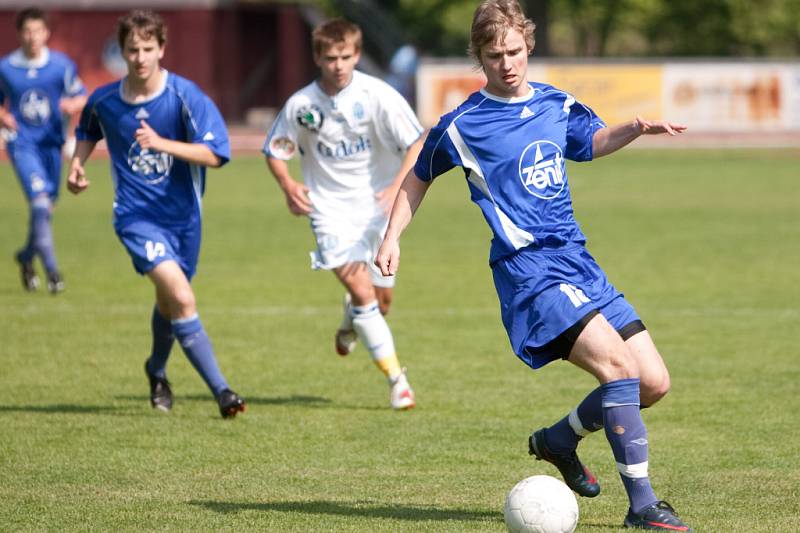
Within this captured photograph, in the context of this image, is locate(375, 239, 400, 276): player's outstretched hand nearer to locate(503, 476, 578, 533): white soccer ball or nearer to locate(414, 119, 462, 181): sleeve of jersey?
locate(414, 119, 462, 181): sleeve of jersey

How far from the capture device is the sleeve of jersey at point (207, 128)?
23.1 ft

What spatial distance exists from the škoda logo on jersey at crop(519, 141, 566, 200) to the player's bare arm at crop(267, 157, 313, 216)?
8.18ft

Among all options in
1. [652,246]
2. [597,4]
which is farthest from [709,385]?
[597,4]

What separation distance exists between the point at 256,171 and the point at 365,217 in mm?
19516

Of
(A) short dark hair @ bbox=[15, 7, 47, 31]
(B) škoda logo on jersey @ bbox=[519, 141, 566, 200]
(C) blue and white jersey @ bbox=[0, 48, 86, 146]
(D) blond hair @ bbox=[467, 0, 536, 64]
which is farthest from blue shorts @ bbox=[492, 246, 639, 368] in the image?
(C) blue and white jersey @ bbox=[0, 48, 86, 146]

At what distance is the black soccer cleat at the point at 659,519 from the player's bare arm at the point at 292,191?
3206 millimetres

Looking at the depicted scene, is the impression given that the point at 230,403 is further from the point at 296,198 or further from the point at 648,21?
the point at 648,21

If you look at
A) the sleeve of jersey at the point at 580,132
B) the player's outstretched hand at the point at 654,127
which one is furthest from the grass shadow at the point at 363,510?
the player's outstretched hand at the point at 654,127

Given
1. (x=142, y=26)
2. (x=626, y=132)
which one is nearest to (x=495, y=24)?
(x=626, y=132)

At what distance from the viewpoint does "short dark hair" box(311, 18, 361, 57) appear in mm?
7281

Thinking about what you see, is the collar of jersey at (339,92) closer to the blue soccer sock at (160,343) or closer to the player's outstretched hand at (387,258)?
the blue soccer sock at (160,343)

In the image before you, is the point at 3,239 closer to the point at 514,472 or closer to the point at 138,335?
the point at 138,335

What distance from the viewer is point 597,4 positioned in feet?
153

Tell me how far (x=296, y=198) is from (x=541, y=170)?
255 cm
